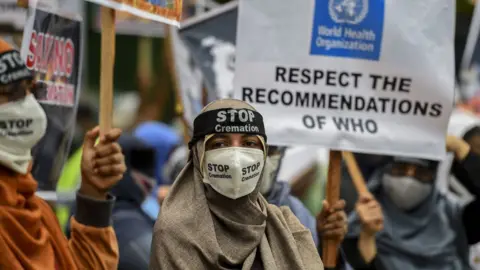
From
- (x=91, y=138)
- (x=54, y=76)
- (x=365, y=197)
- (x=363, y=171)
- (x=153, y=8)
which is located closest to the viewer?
(x=91, y=138)

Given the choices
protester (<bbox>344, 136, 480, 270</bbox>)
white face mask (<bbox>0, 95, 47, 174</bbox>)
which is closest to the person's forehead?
white face mask (<bbox>0, 95, 47, 174</bbox>)

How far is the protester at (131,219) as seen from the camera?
4.84m

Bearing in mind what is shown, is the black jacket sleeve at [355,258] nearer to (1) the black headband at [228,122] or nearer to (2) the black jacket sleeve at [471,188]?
(2) the black jacket sleeve at [471,188]

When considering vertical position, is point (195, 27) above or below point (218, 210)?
above

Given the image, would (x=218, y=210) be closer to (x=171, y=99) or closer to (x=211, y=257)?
(x=211, y=257)

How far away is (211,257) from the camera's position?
3.70 meters

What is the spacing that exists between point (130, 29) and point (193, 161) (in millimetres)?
6879

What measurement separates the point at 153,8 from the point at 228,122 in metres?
0.63

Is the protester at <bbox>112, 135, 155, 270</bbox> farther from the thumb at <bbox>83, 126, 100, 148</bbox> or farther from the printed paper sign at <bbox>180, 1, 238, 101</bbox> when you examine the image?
the thumb at <bbox>83, 126, 100, 148</bbox>

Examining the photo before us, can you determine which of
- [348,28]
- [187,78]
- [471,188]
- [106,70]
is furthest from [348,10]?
[187,78]

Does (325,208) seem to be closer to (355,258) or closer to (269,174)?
(269,174)

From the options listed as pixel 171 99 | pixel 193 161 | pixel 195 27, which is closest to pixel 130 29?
pixel 195 27

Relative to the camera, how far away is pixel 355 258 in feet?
18.1

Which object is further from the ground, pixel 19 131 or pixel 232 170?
pixel 19 131
